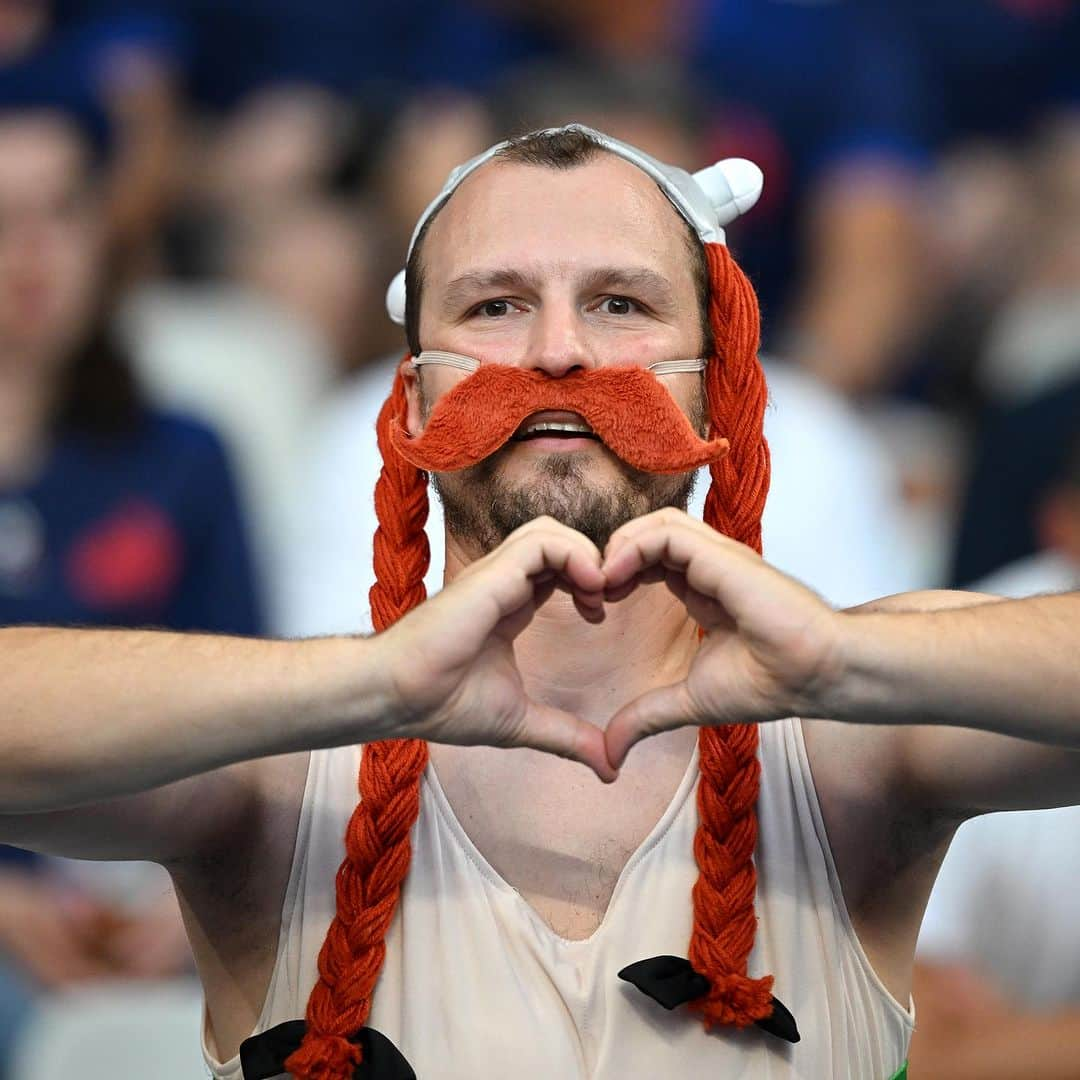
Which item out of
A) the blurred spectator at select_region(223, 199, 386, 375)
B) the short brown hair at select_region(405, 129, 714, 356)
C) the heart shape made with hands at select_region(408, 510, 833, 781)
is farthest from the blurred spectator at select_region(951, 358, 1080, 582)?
the heart shape made with hands at select_region(408, 510, 833, 781)

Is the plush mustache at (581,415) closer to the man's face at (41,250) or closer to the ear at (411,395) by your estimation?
the ear at (411,395)

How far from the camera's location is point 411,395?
109 inches

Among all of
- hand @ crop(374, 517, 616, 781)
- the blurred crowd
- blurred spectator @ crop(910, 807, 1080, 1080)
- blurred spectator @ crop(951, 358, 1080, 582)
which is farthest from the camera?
blurred spectator @ crop(951, 358, 1080, 582)

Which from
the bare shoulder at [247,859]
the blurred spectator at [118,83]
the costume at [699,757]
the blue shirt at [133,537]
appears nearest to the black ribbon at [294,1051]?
the costume at [699,757]

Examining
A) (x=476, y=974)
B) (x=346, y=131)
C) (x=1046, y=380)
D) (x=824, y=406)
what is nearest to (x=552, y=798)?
(x=476, y=974)

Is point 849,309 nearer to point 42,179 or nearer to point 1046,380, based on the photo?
point 1046,380

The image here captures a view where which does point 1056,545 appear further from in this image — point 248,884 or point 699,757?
point 248,884

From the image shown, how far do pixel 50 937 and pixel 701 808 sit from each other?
198cm

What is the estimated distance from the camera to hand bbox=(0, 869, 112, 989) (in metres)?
3.81

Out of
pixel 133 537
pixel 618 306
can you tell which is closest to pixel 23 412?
pixel 133 537

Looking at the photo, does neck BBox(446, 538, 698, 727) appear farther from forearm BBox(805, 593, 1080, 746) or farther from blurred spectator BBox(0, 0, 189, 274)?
blurred spectator BBox(0, 0, 189, 274)

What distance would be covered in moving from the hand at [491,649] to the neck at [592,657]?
0.49 meters

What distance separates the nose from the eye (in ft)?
0.21

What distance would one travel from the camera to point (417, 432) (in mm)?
2736
